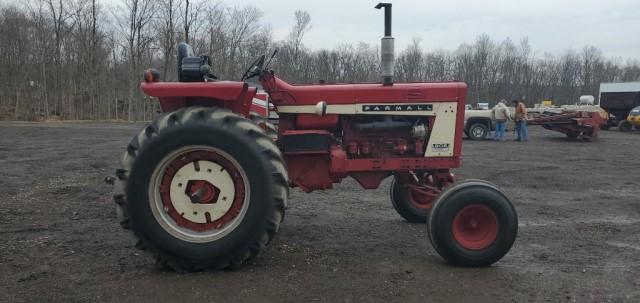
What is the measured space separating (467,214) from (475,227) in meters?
0.14

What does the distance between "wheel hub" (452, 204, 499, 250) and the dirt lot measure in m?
A: 0.24

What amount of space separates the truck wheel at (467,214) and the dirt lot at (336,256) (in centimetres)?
13

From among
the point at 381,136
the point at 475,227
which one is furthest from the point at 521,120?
the point at 475,227

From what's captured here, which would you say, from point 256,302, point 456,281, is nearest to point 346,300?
point 256,302

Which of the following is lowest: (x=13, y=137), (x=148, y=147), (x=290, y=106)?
(x=13, y=137)

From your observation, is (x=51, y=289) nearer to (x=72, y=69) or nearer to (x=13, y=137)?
(x=13, y=137)

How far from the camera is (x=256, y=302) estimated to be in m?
3.63

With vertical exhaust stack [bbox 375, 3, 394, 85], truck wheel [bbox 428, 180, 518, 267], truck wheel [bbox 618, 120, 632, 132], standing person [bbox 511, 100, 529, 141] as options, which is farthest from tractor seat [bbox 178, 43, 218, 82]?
truck wheel [bbox 618, 120, 632, 132]

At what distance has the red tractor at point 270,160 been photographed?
4199 millimetres

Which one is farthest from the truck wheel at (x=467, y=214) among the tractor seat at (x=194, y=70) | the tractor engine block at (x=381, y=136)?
the tractor seat at (x=194, y=70)

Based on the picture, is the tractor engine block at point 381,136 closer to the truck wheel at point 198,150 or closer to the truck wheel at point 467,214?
the truck wheel at point 467,214

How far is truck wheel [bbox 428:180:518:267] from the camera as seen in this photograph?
4457mm

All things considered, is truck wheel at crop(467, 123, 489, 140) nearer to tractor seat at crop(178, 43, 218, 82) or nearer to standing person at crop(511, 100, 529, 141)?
standing person at crop(511, 100, 529, 141)

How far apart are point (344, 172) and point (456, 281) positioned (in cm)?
148
